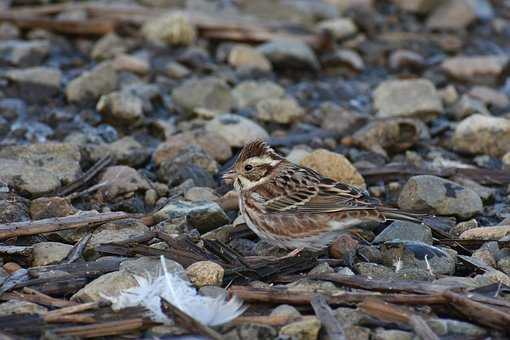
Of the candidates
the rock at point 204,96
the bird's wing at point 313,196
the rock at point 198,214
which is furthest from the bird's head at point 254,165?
the rock at point 204,96

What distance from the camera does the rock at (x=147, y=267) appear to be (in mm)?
5582

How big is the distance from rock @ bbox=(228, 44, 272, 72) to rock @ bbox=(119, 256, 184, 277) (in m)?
5.96

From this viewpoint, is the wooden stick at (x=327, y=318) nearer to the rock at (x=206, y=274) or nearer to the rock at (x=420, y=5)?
the rock at (x=206, y=274)

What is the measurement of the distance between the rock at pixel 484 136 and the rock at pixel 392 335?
4506 millimetres

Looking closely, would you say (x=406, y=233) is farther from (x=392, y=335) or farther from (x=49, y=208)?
(x=49, y=208)

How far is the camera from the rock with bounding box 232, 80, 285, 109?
10.4 m

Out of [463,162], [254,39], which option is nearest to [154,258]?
[463,162]

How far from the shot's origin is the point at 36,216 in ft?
22.1

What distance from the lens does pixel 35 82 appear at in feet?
33.3

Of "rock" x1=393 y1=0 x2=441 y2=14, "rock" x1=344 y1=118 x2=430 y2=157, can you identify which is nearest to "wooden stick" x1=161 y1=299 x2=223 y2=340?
"rock" x1=344 y1=118 x2=430 y2=157

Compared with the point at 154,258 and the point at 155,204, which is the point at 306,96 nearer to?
the point at 155,204

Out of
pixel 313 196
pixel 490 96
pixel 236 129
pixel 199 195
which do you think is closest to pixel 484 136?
pixel 490 96

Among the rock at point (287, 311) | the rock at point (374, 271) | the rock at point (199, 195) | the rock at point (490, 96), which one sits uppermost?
the rock at point (287, 311)

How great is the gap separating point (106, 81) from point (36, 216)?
11.7 ft
